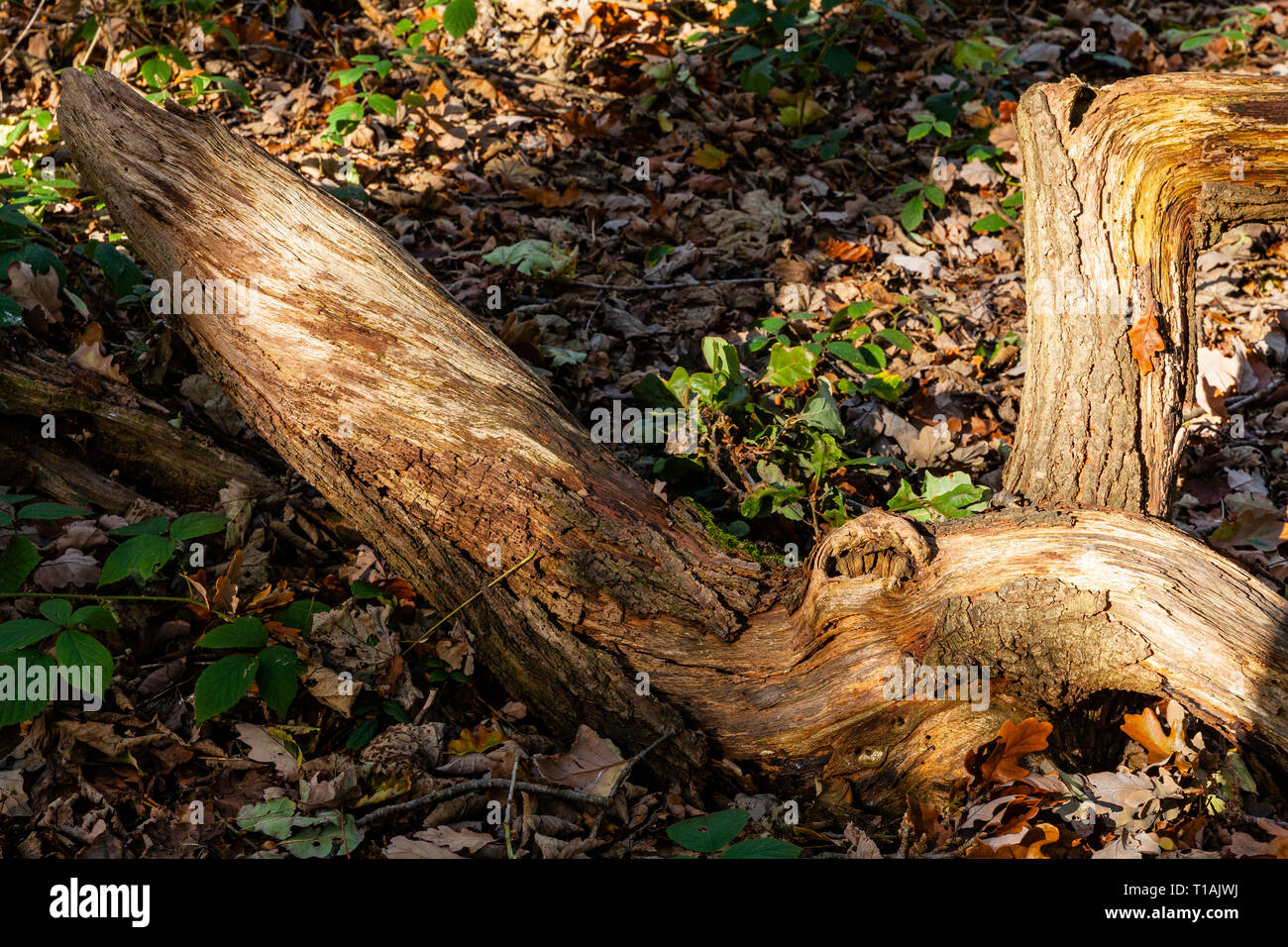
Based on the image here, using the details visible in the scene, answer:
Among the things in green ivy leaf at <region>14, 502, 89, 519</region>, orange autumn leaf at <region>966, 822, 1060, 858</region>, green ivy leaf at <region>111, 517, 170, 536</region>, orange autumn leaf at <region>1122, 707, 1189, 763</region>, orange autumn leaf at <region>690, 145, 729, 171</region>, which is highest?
orange autumn leaf at <region>690, 145, 729, 171</region>

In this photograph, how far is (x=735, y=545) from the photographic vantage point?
10.0ft

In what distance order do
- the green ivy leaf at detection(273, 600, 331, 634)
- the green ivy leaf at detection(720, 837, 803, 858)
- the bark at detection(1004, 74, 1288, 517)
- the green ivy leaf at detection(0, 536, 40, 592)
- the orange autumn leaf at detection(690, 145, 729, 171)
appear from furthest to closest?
the orange autumn leaf at detection(690, 145, 729, 171) < the bark at detection(1004, 74, 1288, 517) < the green ivy leaf at detection(273, 600, 331, 634) < the green ivy leaf at detection(0, 536, 40, 592) < the green ivy leaf at detection(720, 837, 803, 858)

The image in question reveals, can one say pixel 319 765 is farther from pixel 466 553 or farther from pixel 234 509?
pixel 234 509

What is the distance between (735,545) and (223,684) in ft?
5.30

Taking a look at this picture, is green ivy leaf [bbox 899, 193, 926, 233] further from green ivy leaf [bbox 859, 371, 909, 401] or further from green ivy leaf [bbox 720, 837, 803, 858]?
green ivy leaf [bbox 720, 837, 803, 858]

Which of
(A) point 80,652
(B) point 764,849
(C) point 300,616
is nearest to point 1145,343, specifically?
(B) point 764,849

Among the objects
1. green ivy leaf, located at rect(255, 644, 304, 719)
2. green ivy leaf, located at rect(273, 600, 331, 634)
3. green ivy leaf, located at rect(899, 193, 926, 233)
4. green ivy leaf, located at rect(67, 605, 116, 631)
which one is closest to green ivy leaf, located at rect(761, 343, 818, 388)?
green ivy leaf, located at rect(899, 193, 926, 233)

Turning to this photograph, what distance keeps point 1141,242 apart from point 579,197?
3.38 m

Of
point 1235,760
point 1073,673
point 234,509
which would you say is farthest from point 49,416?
point 1235,760

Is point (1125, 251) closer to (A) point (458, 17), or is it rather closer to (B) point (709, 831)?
(B) point (709, 831)

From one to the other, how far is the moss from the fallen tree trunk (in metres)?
0.06

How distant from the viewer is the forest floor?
2.53m

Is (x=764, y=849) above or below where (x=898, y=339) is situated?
below
